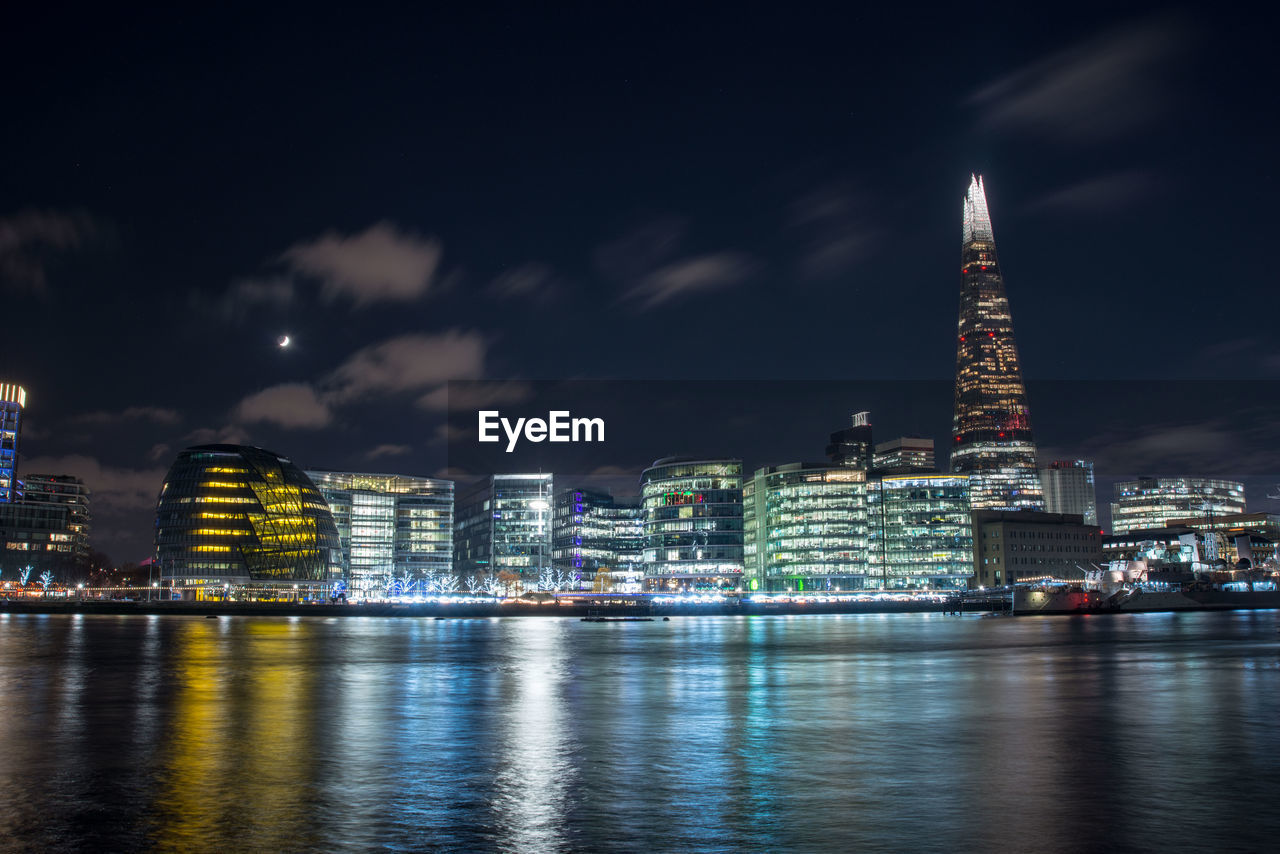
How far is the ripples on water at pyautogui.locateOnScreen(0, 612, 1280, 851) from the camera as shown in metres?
18.8

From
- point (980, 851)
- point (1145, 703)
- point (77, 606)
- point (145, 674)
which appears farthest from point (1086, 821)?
point (77, 606)

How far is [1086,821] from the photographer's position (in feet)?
64.2

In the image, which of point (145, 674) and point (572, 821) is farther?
point (145, 674)

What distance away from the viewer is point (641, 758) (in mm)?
26969

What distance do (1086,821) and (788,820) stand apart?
5779 millimetres

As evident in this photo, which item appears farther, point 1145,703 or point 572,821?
point 1145,703

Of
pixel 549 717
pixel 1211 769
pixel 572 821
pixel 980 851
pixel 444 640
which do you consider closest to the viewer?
pixel 980 851

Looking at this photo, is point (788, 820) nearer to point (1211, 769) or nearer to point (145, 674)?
point (1211, 769)

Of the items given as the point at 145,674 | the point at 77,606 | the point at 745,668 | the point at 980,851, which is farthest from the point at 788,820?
the point at 77,606

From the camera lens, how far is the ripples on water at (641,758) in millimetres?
18781

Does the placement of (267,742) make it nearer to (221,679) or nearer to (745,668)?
(221,679)

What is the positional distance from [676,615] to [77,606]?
116 meters

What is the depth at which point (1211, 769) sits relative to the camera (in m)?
25.7

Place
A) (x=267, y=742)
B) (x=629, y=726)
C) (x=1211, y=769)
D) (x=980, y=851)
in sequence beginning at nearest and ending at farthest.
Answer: (x=980, y=851) → (x=1211, y=769) → (x=267, y=742) → (x=629, y=726)
